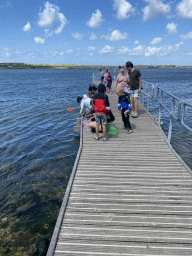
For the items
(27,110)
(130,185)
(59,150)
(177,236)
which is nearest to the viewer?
A: (177,236)

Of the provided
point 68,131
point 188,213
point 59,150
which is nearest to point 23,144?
point 59,150

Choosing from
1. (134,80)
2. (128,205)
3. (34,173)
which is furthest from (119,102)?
(128,205)

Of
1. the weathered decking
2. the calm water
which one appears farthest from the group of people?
the calm water

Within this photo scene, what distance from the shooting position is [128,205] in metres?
3.68

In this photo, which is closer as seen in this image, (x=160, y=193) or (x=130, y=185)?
(x=160, y=193)

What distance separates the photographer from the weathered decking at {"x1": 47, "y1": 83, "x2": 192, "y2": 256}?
290 centimetres

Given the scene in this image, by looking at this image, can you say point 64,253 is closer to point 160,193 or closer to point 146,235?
point 146,235

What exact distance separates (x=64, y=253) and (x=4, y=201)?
3497 mm

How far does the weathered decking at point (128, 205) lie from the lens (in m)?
2.90

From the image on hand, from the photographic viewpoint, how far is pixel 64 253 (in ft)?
9.19

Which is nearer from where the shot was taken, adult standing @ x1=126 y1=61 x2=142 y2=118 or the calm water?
the calm water

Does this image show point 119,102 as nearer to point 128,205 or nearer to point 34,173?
point 34,173

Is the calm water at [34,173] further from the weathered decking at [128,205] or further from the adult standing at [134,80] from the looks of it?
the adult standing at [134,80]

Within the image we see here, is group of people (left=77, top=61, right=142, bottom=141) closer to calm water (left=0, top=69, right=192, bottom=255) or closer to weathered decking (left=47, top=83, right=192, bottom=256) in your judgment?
weathered decking (left=47, top=83, right=192, bottom=256)
